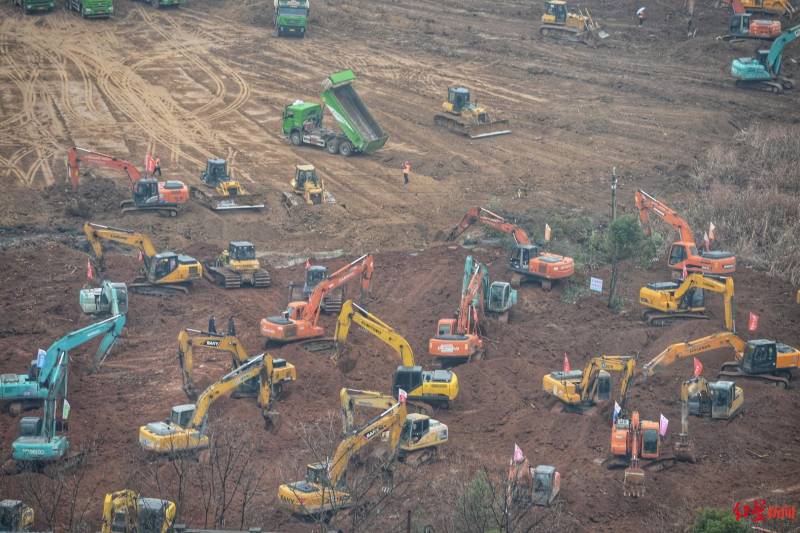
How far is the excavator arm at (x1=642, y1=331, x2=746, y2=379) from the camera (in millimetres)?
35500

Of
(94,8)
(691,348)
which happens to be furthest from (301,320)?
(94,8)

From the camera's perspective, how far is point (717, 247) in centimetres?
4803

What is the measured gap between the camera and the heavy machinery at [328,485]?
2823 centimetres

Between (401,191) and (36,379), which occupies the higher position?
(401,191)

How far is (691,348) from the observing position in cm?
3588

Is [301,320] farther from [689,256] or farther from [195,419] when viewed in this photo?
[689,256]

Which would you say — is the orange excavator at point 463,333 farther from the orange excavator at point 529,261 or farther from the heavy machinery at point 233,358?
the heavy machinery at point 233,358

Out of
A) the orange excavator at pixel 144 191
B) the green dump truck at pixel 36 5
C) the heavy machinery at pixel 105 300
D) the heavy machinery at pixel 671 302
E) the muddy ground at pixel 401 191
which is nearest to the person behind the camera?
the muddy ground at pixel 401 191

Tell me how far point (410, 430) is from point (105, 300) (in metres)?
13.2

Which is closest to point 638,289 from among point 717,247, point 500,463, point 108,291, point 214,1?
point 717,247

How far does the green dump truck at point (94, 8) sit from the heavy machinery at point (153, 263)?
31501mm

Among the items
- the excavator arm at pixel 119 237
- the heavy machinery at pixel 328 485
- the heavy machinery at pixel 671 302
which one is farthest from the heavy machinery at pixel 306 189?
the heavy machinery at pixel 328 485

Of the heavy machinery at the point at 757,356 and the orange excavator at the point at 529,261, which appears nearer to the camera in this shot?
the heavy machinery at the point at 757,356

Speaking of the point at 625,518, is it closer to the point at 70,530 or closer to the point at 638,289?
the point at 70,530
